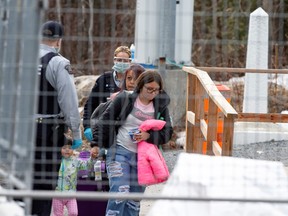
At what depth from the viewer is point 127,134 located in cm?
767

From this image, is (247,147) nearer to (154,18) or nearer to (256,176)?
(154,18)

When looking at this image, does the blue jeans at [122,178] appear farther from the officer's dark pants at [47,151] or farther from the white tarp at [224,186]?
the white tarp at [224,186]

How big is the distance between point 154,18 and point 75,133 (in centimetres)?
116

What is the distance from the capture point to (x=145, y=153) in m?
7.62

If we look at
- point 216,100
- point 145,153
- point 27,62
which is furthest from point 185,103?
point 27,62

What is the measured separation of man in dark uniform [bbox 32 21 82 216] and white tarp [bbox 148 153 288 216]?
4.33ft

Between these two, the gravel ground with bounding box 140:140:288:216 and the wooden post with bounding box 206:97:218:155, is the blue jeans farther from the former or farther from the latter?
the gravel ground with bounding box 140:140:288:216

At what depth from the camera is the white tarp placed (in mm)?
5922

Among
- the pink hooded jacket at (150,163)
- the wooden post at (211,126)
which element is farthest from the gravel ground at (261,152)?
the pink hooded jacket at (150,163)

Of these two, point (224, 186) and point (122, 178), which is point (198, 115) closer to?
point (122, 178)

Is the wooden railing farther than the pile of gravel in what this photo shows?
No

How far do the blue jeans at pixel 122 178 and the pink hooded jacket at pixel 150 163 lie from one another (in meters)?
0.11

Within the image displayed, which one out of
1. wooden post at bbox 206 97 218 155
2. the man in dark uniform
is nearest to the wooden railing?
wooden post at bbox 206 97 218 155

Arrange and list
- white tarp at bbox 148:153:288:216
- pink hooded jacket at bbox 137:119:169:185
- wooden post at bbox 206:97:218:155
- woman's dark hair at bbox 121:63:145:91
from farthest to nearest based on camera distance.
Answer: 1. wooden post at bbox 206:97:218:155
2. woman's dark hair at bbox 121:63:145:91
3. pink hooded jacket at bbox 137:119:169:185
4. white tarp at bbox 148:153:288:216
